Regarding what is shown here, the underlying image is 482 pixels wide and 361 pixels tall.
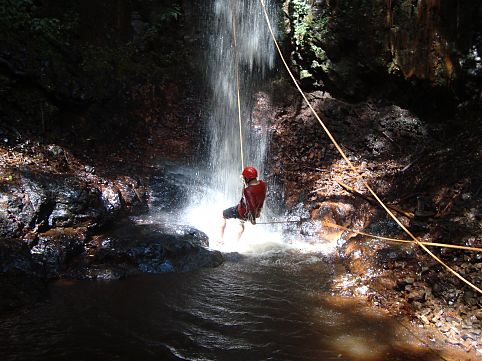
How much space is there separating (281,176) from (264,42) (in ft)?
13.9

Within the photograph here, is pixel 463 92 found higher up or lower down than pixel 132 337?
higher up

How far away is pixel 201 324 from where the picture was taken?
3881 millimetres

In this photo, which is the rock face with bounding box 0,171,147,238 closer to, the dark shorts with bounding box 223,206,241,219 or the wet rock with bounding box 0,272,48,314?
the wet rock with bounding box 0,272,48,314

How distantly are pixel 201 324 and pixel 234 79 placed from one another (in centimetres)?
767

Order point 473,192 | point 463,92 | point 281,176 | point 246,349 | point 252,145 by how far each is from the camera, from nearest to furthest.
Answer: point 246,349
point 473,192
point 463,92
point 281,176
point 252,145

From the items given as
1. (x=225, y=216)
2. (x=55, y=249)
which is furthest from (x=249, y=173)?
(x=55, y=249)

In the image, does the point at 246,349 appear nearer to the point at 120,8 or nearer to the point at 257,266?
the point at 257,266

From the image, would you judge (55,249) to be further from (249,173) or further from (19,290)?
(249,173)

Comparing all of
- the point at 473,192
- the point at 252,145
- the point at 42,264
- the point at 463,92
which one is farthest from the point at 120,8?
the point at 473,192

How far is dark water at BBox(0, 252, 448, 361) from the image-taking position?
3.38 m

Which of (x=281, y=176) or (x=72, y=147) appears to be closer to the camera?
(x=72, y=147)

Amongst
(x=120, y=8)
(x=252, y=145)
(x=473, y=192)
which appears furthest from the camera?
(x=120, y=8)

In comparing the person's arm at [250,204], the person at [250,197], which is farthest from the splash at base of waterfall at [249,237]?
the person's arm at [250,204]

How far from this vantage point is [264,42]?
33.9 feet
